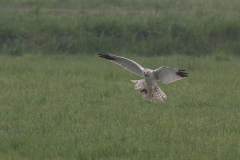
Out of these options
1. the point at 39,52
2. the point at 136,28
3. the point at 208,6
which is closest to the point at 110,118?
the point at 39,52

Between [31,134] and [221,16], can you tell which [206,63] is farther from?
[31,134]

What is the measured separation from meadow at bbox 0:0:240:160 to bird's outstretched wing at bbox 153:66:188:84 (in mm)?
484

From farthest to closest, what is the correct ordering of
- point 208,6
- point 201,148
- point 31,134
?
point 208,6, point 31,134, point 201,148

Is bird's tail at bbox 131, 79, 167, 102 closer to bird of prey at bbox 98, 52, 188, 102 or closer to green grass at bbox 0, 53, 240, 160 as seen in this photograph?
bird of prey at bbox 98, 52, 188, 102

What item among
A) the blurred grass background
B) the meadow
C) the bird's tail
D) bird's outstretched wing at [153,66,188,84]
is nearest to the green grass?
the meadow

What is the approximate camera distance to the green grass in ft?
19.8

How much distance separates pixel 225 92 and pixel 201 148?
3.89 meters

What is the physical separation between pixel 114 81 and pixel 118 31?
227 inches

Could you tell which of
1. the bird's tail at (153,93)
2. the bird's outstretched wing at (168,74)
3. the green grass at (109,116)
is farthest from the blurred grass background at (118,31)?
the bird's outstretched wing at (168,74)

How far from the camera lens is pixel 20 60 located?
14.2 metres

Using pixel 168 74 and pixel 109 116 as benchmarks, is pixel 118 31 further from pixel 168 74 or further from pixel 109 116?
pixel 109 116

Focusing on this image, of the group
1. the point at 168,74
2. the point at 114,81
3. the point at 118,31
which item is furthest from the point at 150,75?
the point at 118,31

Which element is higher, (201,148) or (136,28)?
(136,28)

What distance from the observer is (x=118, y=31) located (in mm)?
16844
